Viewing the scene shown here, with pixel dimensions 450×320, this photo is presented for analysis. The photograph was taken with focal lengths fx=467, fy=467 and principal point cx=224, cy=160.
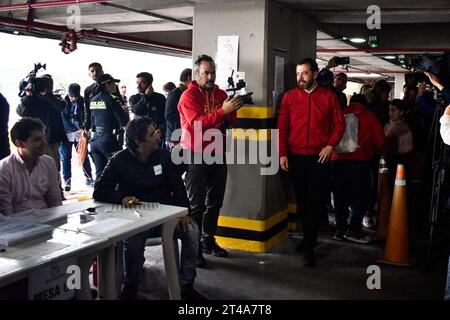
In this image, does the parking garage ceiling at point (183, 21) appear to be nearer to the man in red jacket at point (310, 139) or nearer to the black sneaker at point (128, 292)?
the man in red jacket at point (310, 139)

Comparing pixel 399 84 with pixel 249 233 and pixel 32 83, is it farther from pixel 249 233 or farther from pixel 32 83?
pixel 32 83

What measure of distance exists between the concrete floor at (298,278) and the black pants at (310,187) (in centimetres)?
29

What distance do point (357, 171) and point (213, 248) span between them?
1.55 metres

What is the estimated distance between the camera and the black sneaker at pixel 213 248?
3.87m

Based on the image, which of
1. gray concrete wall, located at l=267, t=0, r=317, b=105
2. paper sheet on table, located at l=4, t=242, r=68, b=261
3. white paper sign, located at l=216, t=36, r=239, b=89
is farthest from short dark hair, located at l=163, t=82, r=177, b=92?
paper sheet on table, located at l=4, t=242, r=68, b=261

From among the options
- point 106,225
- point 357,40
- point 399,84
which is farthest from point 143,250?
point 399,84

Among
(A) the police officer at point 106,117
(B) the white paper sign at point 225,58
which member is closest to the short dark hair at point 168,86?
(A) the police officer at point 106,117

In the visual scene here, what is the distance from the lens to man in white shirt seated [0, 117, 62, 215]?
2.63 metres

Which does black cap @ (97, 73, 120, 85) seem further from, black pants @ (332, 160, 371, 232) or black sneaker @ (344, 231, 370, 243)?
black sneaker @ (344, 231, 370, 243)

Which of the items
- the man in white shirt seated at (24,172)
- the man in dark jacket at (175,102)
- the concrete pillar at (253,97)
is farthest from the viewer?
the man in dark jacket at (175,102)

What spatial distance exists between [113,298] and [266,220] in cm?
196

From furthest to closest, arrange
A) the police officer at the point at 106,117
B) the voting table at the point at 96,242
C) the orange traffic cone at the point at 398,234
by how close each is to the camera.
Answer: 1. the police officer at the point at 106,117
2. the orange traffic cone at the point at 398,234
3. the voting table at the point at 96,242

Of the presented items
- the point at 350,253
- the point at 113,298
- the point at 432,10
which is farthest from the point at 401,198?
the point at 113,298

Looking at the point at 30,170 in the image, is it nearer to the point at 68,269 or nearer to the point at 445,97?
the point at 68,269
